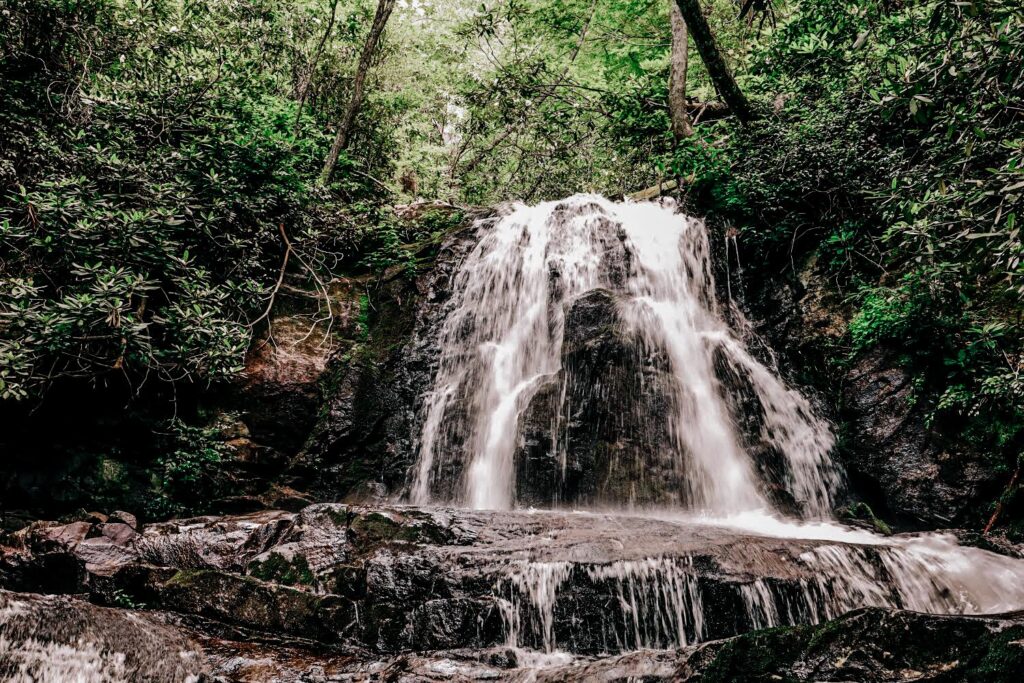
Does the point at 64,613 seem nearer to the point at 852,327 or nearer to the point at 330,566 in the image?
the point at 330,566

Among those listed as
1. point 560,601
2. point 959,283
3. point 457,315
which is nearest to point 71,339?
point 457,315

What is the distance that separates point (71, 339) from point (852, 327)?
31.6ft

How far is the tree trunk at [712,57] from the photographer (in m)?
7.95

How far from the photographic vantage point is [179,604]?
4.52 m

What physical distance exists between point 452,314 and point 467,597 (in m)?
6.27

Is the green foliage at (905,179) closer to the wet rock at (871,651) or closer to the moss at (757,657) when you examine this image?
the wet rock at (871,651)

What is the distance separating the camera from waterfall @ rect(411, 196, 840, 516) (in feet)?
23.6

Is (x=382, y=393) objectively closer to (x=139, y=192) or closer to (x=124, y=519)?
(x=124, y=519)

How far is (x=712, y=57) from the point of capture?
870 cm

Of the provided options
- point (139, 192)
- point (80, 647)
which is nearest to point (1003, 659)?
point (80, 647)

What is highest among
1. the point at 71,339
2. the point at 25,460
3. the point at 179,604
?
the point at 71,339

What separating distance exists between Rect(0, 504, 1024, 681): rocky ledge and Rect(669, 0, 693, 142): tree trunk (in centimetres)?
793

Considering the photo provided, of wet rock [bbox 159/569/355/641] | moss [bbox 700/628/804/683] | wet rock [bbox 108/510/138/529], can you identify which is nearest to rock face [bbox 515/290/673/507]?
wet rock [bbox 159/569/355/641]

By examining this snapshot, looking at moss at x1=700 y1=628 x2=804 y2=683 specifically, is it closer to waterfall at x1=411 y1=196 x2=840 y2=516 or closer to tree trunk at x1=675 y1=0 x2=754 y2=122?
waterfall at x1=411 y1=196 x2=840 y2=516
